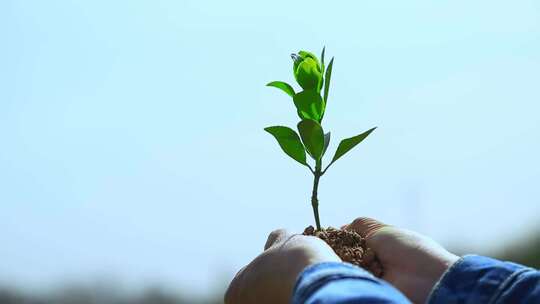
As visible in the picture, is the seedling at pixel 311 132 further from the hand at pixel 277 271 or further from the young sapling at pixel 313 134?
the hand at pixel 277 271

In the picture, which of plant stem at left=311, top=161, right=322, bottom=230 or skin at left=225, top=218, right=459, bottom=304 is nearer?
skin at left=225, top=218, right=459, bottom=304

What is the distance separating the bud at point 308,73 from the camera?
2.82ft

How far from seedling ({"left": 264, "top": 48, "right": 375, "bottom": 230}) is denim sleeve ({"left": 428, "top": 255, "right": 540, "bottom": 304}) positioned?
0.76ft

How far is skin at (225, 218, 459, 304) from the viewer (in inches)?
24.5

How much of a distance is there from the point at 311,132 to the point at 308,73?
0.09 metres

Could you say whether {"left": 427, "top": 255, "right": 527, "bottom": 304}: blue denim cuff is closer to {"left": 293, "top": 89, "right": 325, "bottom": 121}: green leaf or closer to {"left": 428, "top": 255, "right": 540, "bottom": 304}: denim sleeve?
{"left": 428, "top": 255, "right": 540, "bottom": 304}: denim sleeve

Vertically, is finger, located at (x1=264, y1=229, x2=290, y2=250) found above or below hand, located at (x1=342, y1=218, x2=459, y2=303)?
above

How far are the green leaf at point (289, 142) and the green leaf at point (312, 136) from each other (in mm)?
11

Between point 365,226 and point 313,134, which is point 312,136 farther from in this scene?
point 365,226

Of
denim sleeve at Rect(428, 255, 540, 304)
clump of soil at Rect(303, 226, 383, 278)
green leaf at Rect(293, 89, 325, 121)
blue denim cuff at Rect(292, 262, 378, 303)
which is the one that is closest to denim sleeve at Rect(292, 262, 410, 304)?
blue denim cuff at Rect(292, 262, 378, 303)

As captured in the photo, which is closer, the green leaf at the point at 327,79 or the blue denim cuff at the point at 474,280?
the blue denim cuff at the point at 474,280

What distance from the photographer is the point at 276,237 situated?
772mm

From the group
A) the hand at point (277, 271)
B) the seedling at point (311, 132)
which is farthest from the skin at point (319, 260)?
the seedling at point (311, 132)

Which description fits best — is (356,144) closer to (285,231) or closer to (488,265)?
(285,231)
